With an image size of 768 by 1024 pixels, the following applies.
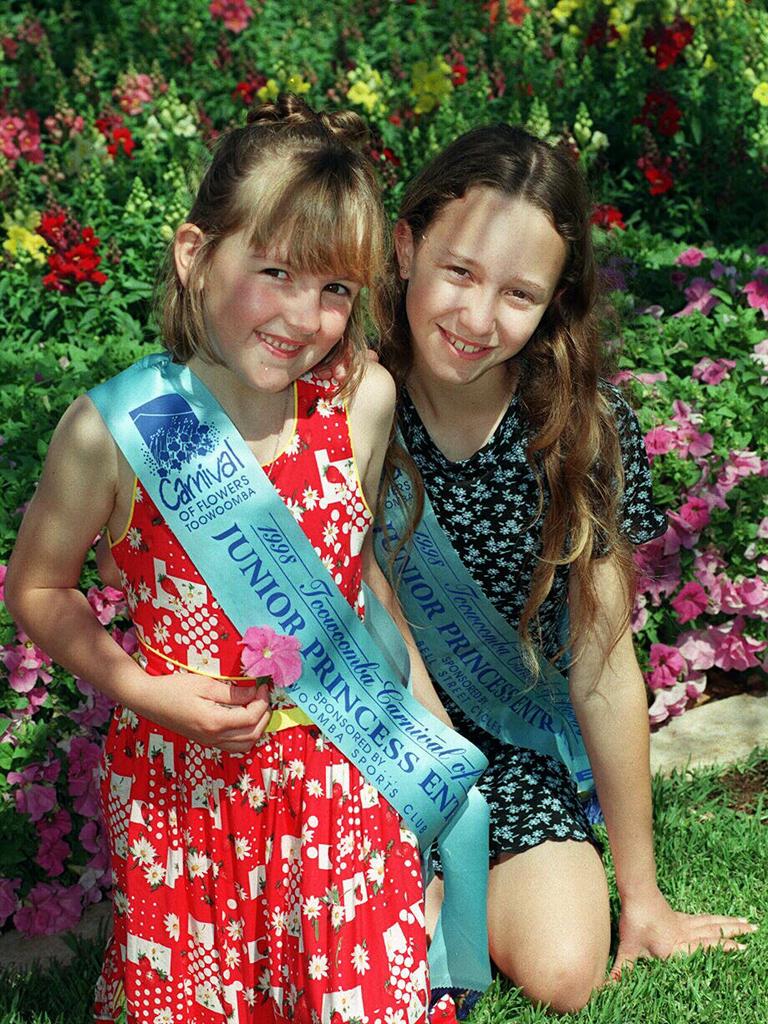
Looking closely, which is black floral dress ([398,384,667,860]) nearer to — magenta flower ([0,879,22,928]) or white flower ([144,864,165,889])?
white flower ([144,864,165,889])

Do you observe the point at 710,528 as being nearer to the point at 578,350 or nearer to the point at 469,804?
the point at 578,350

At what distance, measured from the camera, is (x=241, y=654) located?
218 cm

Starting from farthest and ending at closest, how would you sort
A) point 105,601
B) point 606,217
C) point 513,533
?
point 606,217, point 105,601, point 513,533

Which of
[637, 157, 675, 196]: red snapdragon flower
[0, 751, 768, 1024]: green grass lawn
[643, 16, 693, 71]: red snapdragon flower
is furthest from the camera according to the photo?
[643, 16, 693, 71]: red snapdragon flower

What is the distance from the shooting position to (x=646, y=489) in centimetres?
279

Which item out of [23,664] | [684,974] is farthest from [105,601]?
[684,974]

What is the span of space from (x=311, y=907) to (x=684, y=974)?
2.93ft

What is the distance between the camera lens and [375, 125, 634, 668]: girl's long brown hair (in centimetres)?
248

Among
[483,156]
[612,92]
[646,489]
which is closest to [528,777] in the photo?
[646,489]

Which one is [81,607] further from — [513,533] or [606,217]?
[606,217]

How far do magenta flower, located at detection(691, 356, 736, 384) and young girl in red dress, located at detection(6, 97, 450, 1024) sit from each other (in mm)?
1686

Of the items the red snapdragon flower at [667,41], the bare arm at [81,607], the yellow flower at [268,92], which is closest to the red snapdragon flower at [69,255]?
the yellow flower at [268,92]

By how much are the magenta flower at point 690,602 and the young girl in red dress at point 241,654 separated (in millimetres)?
1424

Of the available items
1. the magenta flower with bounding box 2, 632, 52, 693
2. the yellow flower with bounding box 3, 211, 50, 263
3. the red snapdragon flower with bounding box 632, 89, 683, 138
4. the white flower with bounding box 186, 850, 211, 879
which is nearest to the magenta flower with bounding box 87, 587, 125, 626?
the magenta flower with bounding box 2, 632, 52, 693
